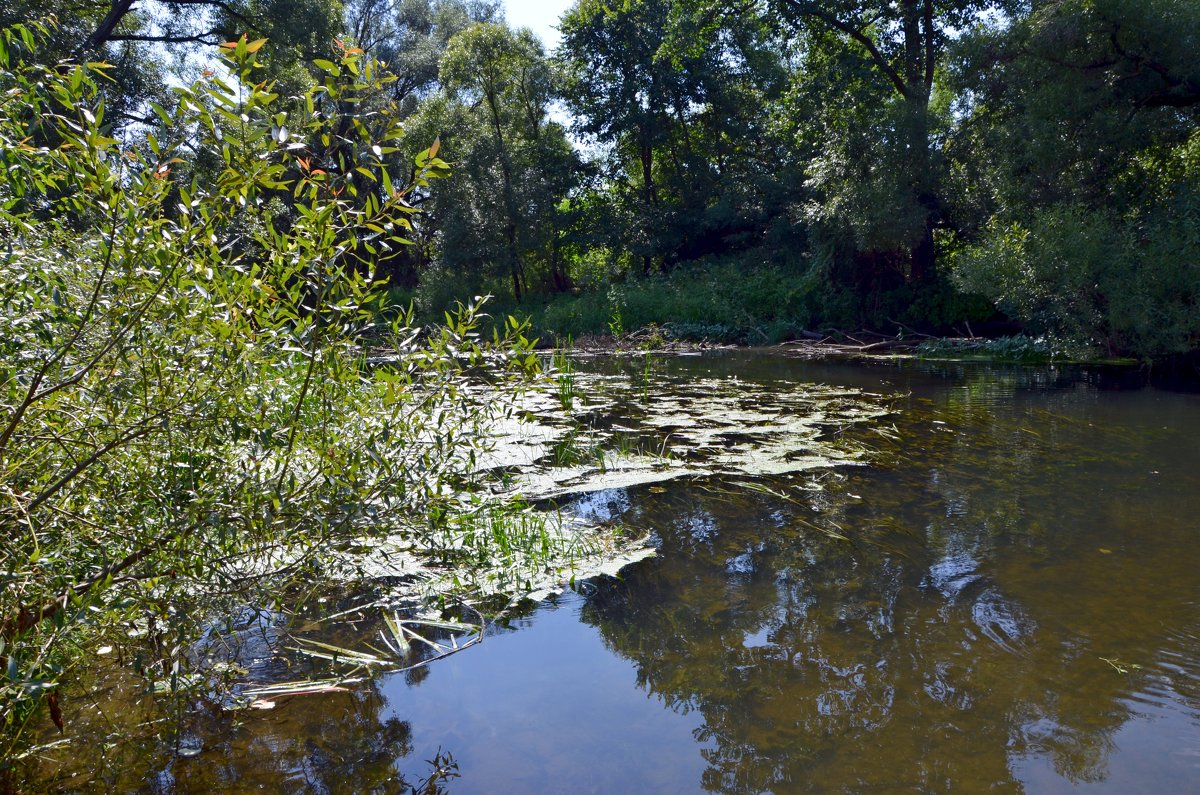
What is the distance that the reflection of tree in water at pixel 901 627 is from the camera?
2.72 meters

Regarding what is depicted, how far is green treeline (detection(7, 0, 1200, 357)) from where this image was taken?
12.3 metres

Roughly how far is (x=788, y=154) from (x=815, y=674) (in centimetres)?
2314

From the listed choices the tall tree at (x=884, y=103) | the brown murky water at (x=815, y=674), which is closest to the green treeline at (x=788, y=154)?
the tall tree at (x=884, y=103)

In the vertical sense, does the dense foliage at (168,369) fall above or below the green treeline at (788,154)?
below

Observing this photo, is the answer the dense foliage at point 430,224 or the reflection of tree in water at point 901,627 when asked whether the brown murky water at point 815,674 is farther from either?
the dense foliage at point 430,224

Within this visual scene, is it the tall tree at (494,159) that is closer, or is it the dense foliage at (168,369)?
the dense foliage at (168,369)

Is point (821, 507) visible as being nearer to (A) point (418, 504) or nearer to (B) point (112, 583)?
(A) point (418, 504)

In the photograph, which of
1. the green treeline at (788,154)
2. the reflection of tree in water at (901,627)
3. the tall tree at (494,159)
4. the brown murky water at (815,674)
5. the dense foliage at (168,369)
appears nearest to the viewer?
the dense foliage at (168,369)

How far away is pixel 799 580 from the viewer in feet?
13.6

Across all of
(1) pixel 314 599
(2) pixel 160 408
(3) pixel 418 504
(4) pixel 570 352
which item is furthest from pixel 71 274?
(4) pixel 570 352

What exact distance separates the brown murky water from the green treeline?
86.3 inches

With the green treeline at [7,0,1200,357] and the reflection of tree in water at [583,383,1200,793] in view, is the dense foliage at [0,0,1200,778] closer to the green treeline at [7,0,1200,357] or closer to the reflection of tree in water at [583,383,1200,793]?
the green treeline at [7,0,1200,357]

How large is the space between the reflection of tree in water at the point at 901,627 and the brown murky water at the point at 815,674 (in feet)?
0.04

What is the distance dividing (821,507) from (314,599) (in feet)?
10.4
